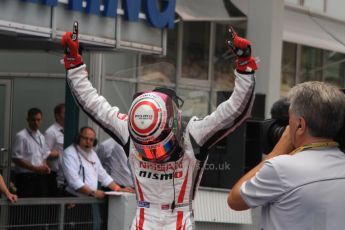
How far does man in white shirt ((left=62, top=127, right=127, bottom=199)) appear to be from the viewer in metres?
8.92

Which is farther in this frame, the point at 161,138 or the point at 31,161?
the point at 31,161

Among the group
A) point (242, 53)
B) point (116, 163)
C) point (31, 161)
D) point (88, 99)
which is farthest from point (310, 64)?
point (242, 53)

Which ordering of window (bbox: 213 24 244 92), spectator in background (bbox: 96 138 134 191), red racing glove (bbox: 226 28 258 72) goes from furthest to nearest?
window (bbox: 213 24 244 92) < spectator in background (bbox: 96 138 134 191) < red racing glove (bbox: 226 28 258 72)

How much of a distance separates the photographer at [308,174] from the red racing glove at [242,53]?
44.3 inches

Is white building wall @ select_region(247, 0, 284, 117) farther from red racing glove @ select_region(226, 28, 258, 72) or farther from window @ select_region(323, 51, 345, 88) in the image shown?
red racing glove @ select_region(226, 28, 258, 72)

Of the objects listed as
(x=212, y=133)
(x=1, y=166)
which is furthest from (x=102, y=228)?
(x=1, y=166)

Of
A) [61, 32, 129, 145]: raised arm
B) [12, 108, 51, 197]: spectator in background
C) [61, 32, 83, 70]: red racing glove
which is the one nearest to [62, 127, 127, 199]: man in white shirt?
[12, 108, 51, 197]: spectator in background

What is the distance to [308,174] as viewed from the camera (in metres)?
3.71

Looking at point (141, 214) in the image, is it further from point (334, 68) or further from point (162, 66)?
point (334, 68)

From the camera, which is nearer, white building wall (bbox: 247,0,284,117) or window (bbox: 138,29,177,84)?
white building wall (bbox: 247,0,284,117)

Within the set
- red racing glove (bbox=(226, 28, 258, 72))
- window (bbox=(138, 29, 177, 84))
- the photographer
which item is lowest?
the photographer

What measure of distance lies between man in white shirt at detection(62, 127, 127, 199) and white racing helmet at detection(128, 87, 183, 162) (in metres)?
3.15

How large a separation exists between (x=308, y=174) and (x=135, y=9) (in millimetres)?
6991

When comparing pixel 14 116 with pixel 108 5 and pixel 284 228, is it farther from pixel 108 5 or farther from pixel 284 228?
pixel 284 228
